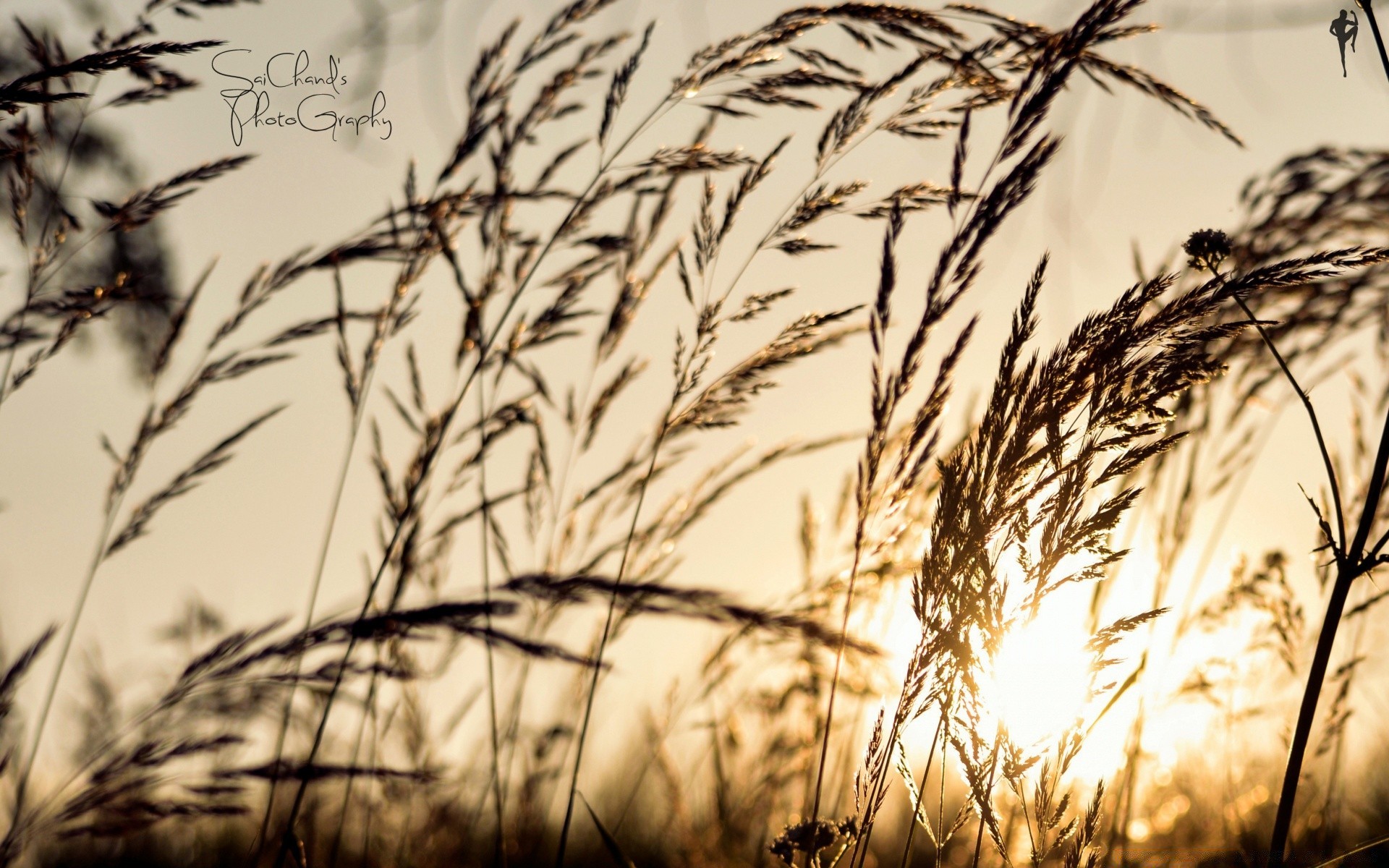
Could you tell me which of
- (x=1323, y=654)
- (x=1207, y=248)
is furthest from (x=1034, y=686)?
(x=1207, y=248)

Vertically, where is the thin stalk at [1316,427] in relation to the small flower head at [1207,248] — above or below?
below

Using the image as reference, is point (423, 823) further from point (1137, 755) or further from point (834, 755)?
point (1137, 755)

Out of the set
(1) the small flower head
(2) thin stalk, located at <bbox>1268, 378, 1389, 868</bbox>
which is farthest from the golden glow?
(1) the small flower head

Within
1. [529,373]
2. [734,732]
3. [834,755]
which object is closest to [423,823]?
[734,732]

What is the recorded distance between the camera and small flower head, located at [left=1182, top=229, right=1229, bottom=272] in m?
1.40

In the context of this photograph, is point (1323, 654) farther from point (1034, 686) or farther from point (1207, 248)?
point (1207, 248)

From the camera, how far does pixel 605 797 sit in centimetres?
343

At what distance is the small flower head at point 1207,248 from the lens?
140cm

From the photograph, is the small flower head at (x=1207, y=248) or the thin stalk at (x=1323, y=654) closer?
the thin stalk at (x=1323, y=654)

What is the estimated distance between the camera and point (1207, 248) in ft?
4.62

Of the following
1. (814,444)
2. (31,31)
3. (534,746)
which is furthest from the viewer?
(534,746)

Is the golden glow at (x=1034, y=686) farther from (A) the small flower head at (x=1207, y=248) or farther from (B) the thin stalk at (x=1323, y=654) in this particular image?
(A) the small flower head at (x=1207, y=248)

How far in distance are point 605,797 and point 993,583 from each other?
271 centimetres

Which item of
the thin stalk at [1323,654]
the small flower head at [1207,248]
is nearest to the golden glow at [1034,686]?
the thin stalk at [1323,654]
